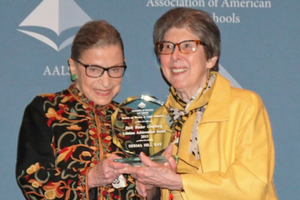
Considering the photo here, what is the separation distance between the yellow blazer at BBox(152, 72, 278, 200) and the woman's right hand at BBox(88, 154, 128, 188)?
0.24m

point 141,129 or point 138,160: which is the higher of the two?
point 141,129

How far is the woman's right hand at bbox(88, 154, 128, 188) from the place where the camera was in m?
1.86

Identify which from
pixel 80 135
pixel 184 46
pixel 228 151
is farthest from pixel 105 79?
pixel 228 151

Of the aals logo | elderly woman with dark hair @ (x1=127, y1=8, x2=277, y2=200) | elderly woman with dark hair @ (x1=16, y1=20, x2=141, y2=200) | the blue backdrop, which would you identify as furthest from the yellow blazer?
the aals logo

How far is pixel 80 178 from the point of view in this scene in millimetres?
1930

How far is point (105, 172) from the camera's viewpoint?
187 cm

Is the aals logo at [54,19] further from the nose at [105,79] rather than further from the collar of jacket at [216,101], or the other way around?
the collar of jacket at [216,101]

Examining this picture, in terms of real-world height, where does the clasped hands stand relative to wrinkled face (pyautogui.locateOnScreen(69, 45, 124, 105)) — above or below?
below

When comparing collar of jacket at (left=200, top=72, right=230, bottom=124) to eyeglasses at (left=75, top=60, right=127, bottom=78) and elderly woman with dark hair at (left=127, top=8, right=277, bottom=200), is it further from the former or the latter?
eyeglasses at (left=75, top=60, right=127, bottom=78)

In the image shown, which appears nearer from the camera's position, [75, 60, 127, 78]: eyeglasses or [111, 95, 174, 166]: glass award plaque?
[111, 95, 174, 166]: glass award plaque

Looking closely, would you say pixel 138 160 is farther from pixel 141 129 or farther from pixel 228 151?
pixel 228 151

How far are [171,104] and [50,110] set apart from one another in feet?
1.93

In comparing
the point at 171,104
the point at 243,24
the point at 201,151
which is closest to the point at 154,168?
the point at 201,151

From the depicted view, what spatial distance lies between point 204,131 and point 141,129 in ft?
0.89
